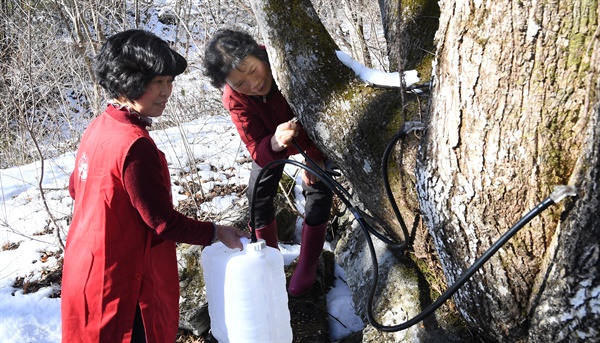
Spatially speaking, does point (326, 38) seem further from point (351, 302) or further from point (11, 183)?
point (11, 183)

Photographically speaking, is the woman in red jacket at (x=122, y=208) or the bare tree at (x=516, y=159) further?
the woman in red jacket at (x=122, y=208)

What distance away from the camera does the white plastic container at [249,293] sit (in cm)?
213

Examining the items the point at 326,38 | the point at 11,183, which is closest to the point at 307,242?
the point at 326,38

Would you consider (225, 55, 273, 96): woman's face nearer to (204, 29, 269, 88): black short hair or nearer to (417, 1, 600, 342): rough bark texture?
(204, 29, 269, 88): black short hair

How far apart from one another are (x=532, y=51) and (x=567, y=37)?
95 mm

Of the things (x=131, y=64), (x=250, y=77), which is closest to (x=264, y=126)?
(x=250, y=77)

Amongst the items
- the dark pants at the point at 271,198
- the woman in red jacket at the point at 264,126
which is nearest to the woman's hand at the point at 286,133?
the woman in red jacket at the point at 264,126

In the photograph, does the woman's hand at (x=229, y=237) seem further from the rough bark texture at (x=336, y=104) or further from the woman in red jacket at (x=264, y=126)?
the rough bark texture at (x=336, y=104)

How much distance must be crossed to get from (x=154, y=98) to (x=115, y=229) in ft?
1.85

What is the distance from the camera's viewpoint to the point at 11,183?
18.3 ft

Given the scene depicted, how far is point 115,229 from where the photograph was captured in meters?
1.90

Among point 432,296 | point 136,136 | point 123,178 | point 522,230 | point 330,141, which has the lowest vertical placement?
point 432,296

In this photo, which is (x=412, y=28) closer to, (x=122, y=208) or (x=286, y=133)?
(x=286, y=133)

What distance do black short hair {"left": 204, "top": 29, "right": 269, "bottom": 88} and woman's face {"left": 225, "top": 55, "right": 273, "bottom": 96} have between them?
25mm
